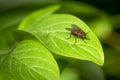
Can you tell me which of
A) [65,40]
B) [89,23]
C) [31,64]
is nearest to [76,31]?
[65,40]

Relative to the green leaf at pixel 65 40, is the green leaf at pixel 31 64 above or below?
below

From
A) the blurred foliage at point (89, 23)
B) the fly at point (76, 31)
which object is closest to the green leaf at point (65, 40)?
the fly at point (76, 31)

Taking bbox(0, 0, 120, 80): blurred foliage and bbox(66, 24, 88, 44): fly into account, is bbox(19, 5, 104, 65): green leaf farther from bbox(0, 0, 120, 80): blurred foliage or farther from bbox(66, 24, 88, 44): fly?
bbox(0, 0, 120, 80): blurred foliage

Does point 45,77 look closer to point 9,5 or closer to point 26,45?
point 26,45

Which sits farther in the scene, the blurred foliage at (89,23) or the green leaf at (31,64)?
the blurred foliage at (89,23)

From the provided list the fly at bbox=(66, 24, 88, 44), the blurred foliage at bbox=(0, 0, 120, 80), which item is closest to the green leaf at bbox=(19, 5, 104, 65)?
the fly at bbox=(66, 24, 88, 44)

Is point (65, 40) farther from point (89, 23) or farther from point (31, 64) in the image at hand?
point (89, 23)

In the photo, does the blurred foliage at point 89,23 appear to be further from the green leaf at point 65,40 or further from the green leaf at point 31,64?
the green leaf at point 31,64
